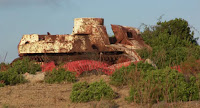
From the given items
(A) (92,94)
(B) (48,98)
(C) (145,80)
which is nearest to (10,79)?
(B) (48,98)

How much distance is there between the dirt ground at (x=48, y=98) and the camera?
740 centimetres

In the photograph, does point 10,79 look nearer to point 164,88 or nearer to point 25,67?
point 25,67

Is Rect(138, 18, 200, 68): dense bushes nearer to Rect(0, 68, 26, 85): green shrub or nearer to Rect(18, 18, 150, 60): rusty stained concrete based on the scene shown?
Rect(18, 18, 150, 60): rusty stained concrete

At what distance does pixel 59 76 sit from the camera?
1090cm

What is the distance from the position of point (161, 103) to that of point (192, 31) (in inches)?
526

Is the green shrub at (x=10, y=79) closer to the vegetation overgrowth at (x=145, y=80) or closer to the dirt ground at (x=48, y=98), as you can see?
the vegetation overgrowth at (x=145, y=80)

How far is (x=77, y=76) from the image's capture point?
11.8 m

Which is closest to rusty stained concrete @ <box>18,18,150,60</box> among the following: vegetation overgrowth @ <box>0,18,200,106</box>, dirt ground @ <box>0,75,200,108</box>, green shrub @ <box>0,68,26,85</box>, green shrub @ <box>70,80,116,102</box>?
vegetation overgrowth @ <box>0,18,200,106</box>

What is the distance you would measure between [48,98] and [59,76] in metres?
2.36

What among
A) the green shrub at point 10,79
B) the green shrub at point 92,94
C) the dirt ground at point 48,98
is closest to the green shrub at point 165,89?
the dirt ground at point 48,98

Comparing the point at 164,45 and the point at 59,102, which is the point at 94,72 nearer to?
the point at 59,102

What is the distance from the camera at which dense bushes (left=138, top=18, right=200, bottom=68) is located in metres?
14.1

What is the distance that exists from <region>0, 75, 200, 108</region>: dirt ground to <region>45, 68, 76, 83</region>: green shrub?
292 mm

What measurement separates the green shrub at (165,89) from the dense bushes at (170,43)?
303 cm
